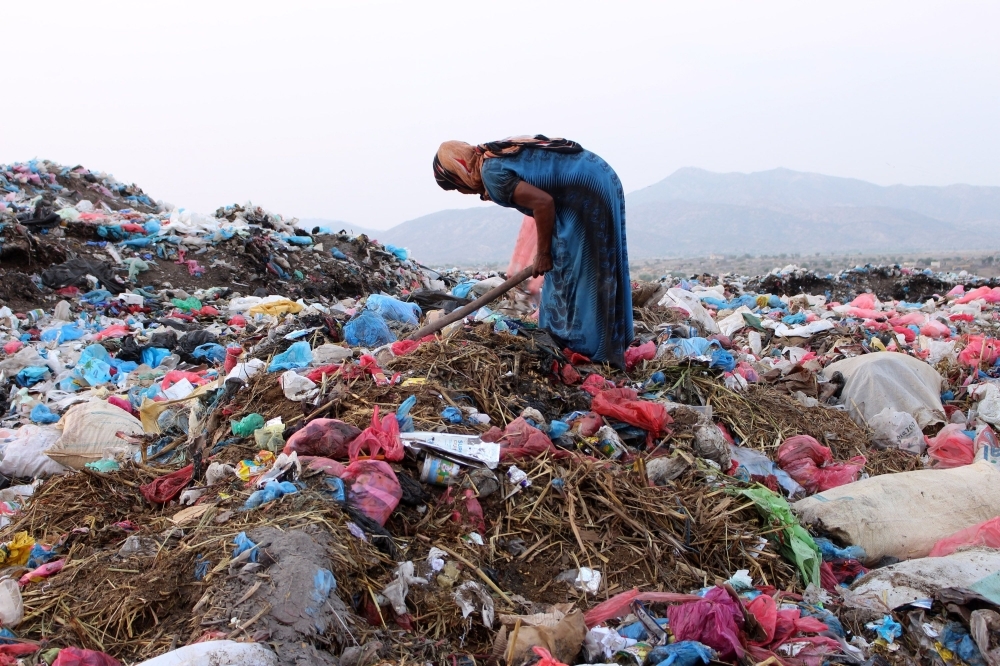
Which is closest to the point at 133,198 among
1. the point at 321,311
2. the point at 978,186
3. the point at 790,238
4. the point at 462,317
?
the point at 321,311

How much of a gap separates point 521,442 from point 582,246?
1.28 m

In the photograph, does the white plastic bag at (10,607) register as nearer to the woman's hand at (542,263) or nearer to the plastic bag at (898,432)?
the woman's hand at (542,263)

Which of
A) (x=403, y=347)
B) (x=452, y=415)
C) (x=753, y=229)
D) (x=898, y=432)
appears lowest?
(x=753, y=229)

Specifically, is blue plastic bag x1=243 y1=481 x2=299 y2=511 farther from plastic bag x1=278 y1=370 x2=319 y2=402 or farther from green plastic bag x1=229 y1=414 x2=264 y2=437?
plastic bag x1=278 y1=370 x2=319 y2=402

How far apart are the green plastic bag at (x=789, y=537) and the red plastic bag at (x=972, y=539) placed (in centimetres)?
47

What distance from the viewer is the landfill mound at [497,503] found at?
6.36 ft

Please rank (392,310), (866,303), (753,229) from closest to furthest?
(392,310)
(866,303)
(753,229)

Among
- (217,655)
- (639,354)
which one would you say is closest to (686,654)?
(217,655)

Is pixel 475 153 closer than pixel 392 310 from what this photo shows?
Yes

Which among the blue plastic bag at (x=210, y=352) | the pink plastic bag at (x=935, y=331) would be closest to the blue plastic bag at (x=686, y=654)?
the blue plastic bag at (x=210, y=352)

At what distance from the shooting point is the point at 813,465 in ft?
10.9

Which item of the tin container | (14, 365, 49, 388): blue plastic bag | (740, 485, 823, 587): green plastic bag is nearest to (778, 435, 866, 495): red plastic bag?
(740, 485, 823, 587): green plastic bag

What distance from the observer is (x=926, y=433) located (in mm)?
4172

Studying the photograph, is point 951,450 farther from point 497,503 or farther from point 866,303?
point 866,303
